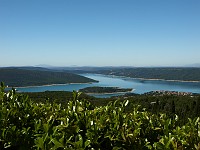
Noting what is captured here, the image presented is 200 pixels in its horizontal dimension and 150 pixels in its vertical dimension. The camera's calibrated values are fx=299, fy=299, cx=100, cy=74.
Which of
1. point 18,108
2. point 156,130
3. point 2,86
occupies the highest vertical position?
point 2,86

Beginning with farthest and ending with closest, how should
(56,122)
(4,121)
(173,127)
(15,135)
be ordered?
(56,122) → (173,127) → (4,121) → (15,135)

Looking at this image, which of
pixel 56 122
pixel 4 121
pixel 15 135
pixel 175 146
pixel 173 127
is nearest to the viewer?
pixel 175 146

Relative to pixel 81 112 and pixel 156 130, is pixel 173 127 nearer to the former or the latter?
pixel 156 130

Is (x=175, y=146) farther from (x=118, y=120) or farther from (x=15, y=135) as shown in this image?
(x=15, y=135)

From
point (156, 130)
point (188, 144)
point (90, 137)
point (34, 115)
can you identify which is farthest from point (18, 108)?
point (188, 144)

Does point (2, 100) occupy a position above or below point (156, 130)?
above

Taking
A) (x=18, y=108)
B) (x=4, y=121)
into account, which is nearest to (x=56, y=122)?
(x=18, y=108)

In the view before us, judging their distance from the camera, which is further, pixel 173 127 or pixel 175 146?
pixel 173 127
